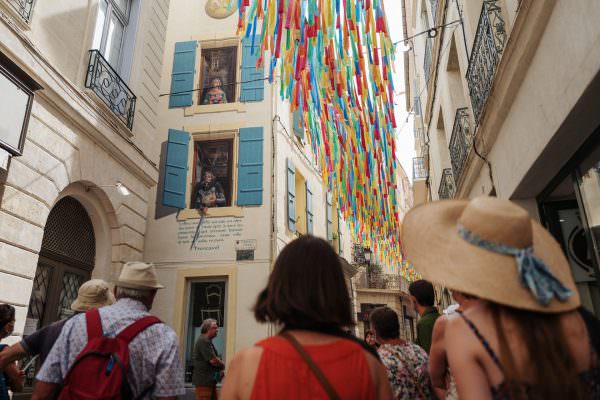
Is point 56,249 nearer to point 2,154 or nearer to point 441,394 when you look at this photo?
point 2,154

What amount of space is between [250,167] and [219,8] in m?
5.01

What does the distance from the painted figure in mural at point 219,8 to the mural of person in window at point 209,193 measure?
15.5 ft

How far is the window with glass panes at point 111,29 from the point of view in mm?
7434

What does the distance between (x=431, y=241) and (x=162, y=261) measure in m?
9.77

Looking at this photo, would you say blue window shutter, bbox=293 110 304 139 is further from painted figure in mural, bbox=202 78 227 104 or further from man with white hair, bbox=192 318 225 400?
man with white hair, bbox=192 318 225 400

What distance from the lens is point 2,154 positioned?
4672 mm

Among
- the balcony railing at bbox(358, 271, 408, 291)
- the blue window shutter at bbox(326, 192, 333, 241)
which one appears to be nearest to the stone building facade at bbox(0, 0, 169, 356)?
the blue window shutter at bbox(326, 192, 333, 241)

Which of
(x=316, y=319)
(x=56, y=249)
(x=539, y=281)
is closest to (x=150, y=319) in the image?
(x=316, y=319)

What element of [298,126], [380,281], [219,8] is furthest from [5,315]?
[380,281]

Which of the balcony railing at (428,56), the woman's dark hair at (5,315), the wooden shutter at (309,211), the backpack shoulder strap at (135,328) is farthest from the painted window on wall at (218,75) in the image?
the backpack shoulder strap at (135,328)

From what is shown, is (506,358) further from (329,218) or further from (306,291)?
(329,218)

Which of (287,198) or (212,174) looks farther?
(287,198)

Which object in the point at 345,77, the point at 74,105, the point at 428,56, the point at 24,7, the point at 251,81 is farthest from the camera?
the point at 251,81

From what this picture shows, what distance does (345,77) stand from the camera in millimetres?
7777
